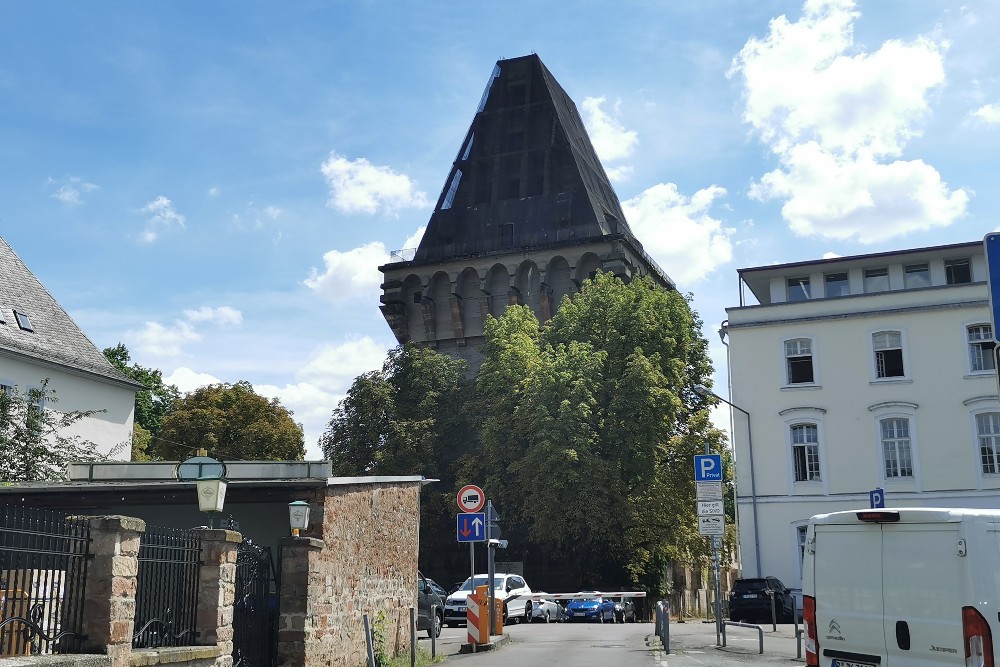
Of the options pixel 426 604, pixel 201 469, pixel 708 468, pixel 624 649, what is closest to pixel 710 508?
pixel 708 468

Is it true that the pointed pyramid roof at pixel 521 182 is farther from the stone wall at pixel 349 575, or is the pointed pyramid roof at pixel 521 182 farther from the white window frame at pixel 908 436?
the stone wall at pixel 349 575

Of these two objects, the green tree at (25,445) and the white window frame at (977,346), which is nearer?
the green tree at (25,445)

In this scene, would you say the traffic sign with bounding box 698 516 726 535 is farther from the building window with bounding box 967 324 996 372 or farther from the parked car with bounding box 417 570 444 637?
the building window with bounding box 967 324 996 372

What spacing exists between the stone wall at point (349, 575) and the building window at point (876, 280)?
83.9 feet

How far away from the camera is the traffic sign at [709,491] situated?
2062cm

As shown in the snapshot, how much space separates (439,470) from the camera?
46.0 meters

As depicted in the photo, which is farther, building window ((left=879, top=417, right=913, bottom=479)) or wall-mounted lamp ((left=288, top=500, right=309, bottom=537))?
building window ((left=879, top=417, right=913, bottom=479))

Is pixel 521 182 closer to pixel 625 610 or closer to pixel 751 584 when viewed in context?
pixel 625 610

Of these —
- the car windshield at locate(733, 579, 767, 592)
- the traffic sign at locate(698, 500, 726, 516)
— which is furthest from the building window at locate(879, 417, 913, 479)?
the traffic sign at locate(698, 500, 726, 516)

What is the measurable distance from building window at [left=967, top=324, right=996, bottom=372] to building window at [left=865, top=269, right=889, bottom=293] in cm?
435

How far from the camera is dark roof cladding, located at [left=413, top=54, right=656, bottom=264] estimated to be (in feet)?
198

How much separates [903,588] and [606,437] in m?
29.7

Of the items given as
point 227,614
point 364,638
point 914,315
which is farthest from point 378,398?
point 227,614

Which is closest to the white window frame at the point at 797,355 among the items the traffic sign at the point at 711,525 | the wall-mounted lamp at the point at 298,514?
the traffic sign at the point at 711,525
